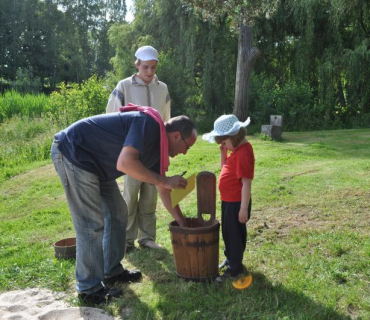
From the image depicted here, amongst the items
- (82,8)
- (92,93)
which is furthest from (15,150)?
(82,8)

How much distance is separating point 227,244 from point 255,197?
109 inches

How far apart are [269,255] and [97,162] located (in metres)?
1.97

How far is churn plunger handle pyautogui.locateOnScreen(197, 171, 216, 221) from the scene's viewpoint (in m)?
4.18

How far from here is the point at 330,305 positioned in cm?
346

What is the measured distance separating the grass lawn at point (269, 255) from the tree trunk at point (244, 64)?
24.0ft

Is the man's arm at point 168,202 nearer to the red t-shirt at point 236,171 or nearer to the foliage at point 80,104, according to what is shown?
the red t-shirt at point 236,171

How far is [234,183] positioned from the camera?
3900 mm

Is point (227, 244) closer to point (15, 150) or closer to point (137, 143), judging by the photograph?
point (137, 143)

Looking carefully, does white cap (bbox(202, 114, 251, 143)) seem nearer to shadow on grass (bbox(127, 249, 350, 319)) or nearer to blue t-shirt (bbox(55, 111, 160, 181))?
blue t-shirt (bbox(55, 111, 160, 181))

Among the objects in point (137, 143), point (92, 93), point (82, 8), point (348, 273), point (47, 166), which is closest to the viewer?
point (137, 143)

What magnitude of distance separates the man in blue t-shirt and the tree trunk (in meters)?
12.1

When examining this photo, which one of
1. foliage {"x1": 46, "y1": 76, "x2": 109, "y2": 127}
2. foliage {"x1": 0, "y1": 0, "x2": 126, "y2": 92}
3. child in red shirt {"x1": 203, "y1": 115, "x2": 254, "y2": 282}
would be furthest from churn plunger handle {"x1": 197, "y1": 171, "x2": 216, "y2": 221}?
foliage {"x1": 0, "y1": 0, "x2": 126, "y2": 92}

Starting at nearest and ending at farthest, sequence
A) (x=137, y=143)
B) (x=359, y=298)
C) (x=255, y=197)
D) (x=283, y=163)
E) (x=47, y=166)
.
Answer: (x=137, y=143), (x=359, y=298), (x=255, y=197), (x=283, y=163), (x=47, y=166)


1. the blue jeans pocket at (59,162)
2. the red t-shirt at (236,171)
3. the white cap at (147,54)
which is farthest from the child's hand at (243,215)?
the white cap at (147,54)
